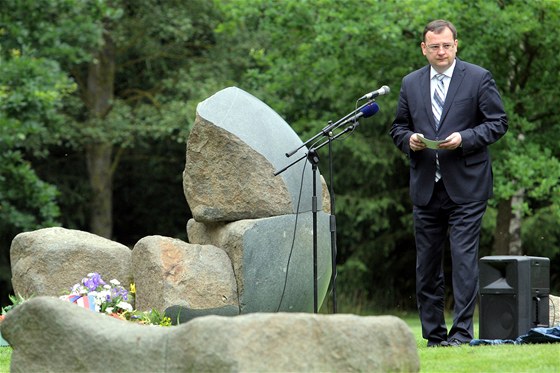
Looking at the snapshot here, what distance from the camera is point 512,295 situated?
746 centimetres

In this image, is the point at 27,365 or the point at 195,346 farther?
the point at 27,365

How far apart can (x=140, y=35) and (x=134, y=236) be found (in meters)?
5.30

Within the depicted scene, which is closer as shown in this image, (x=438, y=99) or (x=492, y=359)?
(x=492, y=359)

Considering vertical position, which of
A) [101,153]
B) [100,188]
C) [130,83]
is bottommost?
[100,188]

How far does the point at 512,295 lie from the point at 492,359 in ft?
4.09

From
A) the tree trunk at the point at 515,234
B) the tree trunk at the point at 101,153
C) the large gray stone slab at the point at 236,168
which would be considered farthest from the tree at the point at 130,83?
the large gray stone slab at the point at 236,168

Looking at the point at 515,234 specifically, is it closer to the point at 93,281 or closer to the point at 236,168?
the point at 236,168

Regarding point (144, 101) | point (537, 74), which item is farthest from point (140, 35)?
point (537, 74)

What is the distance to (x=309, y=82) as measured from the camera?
1939cm

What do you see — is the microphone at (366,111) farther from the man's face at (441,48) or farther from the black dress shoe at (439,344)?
the black dress shoe at (439,344)

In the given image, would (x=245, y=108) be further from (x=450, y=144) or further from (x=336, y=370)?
(x=336, y=370)

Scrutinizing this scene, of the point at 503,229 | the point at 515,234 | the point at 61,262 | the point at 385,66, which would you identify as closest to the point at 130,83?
the point at 385,66

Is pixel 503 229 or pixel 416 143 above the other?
pixel 416 143

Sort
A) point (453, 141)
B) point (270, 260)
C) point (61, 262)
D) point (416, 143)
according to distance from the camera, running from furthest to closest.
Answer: point (61, 262)
point (270, 260)
point (416, 143)
point (453, 141)
